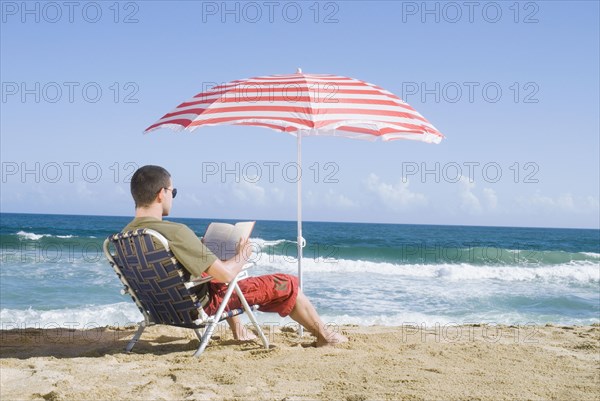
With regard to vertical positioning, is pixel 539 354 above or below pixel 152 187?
below

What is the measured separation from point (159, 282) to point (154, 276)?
59mm

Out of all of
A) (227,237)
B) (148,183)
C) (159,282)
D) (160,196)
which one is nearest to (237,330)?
(227,237)

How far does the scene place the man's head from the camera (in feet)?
13.7

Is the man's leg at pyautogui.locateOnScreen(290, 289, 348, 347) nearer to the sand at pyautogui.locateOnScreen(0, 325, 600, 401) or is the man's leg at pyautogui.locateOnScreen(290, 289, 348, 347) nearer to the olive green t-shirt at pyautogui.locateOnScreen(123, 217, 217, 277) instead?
the sand at pyautogui.locateOnScreen(0, 325, 600, 401)

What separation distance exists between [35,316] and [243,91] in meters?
5.30

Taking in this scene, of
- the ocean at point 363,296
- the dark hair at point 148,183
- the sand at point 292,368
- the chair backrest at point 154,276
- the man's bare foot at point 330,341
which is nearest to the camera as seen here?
the sand at point 292,368

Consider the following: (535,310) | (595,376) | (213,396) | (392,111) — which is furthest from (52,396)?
(535,310)

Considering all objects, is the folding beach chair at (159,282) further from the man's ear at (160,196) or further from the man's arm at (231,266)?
the man's ear at (160,196)

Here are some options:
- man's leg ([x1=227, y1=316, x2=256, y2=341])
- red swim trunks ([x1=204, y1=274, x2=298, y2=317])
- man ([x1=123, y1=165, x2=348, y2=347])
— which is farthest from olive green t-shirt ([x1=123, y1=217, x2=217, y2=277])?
man's leg ([x1=227, y1=316, x2=256, y2=341])

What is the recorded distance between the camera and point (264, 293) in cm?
465

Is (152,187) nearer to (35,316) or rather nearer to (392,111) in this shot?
(392,111)

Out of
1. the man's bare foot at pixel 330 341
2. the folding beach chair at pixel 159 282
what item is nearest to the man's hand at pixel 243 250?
the folding beach chair at pixel 159 282

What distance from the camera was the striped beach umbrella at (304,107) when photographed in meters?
4.64

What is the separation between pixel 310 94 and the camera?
479 cm
